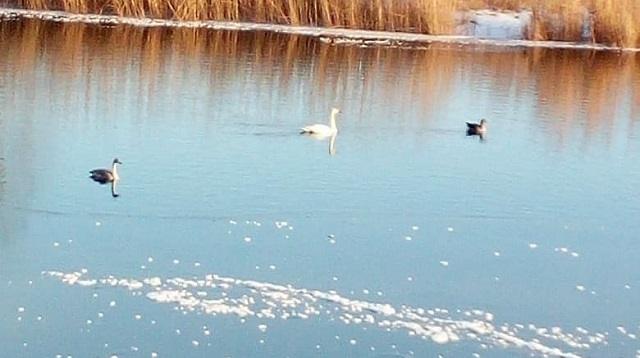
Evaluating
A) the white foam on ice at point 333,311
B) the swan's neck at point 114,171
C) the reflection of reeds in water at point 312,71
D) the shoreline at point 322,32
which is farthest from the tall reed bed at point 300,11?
the white foam on ice at point 333,311

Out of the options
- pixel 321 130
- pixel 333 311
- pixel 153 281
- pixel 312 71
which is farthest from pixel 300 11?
pixel 333 311

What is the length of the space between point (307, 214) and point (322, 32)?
10.2m

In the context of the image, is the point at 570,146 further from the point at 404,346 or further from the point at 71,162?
the point at 404,346

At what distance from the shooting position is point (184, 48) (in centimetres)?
1488

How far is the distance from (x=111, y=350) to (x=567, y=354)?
6.21 ft

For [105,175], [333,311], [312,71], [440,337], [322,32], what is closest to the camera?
[440,337]

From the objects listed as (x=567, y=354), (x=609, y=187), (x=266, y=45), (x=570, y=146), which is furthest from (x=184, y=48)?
(x=567, y=354)

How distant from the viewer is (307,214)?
294 inches

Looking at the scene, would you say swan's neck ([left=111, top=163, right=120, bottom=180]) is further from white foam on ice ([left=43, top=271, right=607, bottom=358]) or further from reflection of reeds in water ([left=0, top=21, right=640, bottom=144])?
reflection of reeds in water ([left=0, top=21, right=640, bottom=144])

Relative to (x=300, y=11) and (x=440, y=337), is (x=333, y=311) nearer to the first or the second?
(x=440, y=337)

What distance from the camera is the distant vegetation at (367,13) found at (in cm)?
A: 1783

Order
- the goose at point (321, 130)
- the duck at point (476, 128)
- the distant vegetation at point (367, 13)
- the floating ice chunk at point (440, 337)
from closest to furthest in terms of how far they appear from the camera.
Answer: the floating ice chunk at point (440, 337)
the goose at point (321, 130)
the duck at point (476, 128)
the distant vegetation at point (367, 13)

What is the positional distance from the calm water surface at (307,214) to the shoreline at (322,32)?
12.3 ft

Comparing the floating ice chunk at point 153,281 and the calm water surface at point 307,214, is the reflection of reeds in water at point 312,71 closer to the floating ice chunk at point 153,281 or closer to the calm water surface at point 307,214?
the calm water surface at point 307,214
